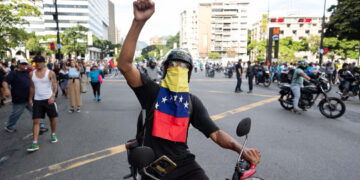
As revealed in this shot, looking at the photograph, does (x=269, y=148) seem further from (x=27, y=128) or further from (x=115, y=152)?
(x=27, y=128)

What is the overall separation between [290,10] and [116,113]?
9496 cm

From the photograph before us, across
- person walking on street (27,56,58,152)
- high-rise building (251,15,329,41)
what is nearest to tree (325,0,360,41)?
person walking on street (27,56,58,152)

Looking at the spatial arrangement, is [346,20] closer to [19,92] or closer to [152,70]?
[152,70]

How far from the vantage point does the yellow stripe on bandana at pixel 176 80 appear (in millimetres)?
1856

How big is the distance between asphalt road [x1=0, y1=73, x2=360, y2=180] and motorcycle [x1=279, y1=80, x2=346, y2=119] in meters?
0.28

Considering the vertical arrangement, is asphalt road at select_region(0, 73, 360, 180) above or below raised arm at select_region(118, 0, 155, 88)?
below

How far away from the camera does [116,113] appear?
7602 millimetres

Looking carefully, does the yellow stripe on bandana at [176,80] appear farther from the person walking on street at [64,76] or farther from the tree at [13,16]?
the tree at [13,16]

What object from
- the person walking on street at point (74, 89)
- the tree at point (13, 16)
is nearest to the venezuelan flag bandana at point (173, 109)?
the person walking on street at point (74, 89)

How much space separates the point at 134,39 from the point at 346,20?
25481mm

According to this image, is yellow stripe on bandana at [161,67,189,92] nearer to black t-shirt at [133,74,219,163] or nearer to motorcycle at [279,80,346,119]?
black t-shirt at [133,74,219,163]

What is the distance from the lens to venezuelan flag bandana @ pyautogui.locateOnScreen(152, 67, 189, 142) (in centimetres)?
180

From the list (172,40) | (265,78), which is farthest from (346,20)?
(172,40)

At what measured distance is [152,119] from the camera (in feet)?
6.08
